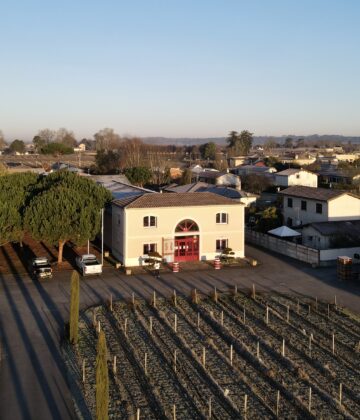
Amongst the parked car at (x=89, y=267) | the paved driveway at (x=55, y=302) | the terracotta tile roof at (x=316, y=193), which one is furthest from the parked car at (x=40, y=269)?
the terracotta tile roof at (x=316, y=193)

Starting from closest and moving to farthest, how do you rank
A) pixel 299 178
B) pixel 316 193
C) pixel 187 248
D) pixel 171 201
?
pixel 171 201 < pixel 187 248 < pixel 316 193 < pixel 299 178

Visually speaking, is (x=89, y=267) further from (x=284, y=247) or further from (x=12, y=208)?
(x=284, y=247)

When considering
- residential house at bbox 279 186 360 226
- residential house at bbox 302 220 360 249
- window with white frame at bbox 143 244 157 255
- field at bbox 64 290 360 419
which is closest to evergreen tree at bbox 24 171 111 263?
window with white frame at bbox 143 244 157 255

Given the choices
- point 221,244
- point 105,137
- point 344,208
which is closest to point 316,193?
point 344,208

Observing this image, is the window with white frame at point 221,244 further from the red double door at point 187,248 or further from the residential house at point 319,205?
the residential house at point 319,205

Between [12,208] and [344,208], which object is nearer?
[12,208]

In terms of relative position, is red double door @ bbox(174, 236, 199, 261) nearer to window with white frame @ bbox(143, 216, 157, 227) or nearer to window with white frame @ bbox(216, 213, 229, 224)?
window with white frame @ bbox(216, 213, 229, 224)
